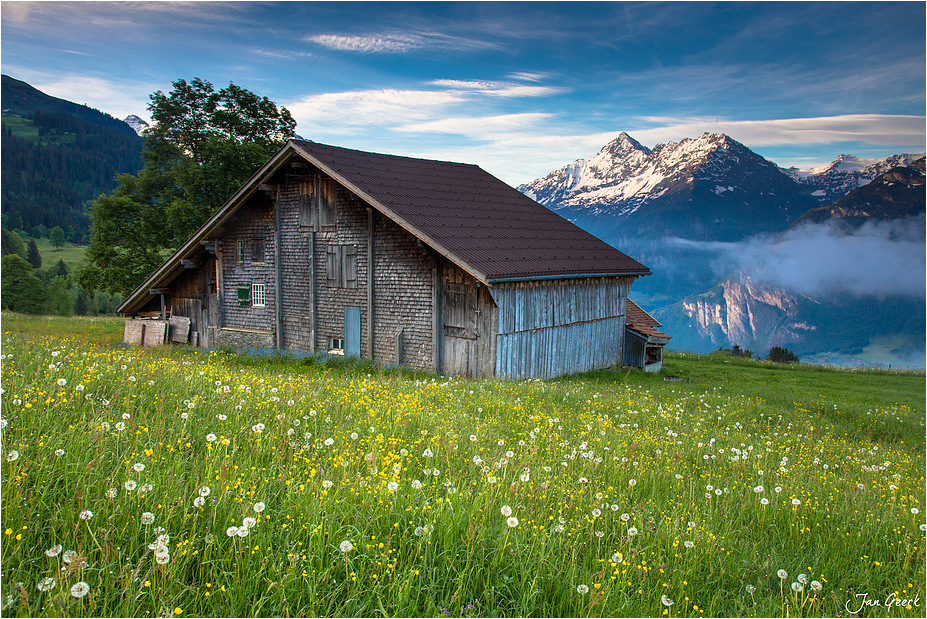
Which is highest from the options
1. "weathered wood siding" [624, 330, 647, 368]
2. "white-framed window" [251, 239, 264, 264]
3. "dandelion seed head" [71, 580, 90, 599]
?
"white-framed window" [251, 239, 264, 264]

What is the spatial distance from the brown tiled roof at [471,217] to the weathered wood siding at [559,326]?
806 millimetres

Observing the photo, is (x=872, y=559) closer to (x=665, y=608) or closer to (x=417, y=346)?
(x=665, y=608)

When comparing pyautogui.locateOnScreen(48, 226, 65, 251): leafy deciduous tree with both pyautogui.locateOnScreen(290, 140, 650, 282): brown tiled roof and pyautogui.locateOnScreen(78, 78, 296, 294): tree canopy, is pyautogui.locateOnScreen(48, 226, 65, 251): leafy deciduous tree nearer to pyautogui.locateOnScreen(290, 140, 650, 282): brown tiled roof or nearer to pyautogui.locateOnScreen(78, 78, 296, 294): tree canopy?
pyautogui.locateOnScreen(78, 78, 296, 294): tree canopy

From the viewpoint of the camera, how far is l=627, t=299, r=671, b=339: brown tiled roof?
2650 cm

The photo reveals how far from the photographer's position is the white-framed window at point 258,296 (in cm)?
2436

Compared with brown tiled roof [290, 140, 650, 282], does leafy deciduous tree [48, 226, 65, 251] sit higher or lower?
higher

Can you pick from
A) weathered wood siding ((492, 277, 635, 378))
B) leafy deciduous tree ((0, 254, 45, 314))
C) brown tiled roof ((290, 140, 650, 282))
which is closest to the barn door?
brown tiled roof ((290, 140, 650, 282))

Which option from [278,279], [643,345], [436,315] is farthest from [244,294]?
[643,345]

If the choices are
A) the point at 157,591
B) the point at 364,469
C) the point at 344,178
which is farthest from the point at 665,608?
the point at 344,178

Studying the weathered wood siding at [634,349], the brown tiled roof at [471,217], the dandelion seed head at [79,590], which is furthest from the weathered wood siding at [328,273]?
the dandelion seed head at [79,590]

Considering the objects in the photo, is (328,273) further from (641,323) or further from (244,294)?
(641,323)

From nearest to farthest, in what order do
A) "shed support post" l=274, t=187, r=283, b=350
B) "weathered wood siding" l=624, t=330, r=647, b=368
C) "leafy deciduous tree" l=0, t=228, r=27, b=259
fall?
"shed support post" l=274, t=187, r=283, b=350 < "weathered wood siding" l=624, t=330, r=647, b=368 < "leafy deciduous tree" l=0, t=228, r=27, b=259

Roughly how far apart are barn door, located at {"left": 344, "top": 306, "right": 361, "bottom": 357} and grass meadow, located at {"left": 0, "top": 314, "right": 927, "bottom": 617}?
12980 millimetres

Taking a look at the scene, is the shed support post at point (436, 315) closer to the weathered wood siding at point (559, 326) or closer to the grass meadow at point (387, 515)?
the weathered wood siding at point (559, 326)
